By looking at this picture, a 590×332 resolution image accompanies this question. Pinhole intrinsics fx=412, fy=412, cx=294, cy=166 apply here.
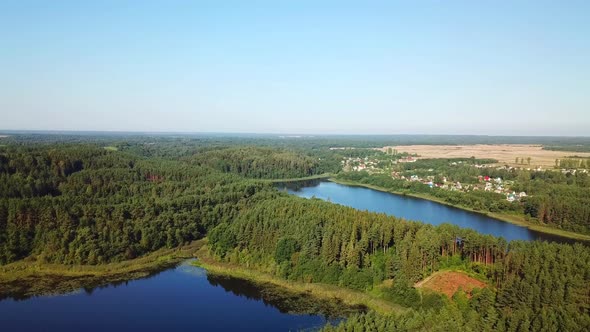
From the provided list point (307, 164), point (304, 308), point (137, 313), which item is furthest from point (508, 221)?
point (307, 164)

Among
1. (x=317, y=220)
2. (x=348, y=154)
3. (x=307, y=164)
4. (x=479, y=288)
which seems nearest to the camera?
(x=479, y=288)

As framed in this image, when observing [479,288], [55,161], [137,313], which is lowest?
[137,313]

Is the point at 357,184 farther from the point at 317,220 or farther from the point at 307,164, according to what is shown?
the point at 317,220

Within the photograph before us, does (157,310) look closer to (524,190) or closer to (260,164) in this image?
(524,190)

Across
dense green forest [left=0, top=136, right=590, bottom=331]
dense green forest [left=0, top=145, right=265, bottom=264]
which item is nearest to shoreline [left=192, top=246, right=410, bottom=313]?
dense green forest [left=0, top=136, right=590, bottom=331]

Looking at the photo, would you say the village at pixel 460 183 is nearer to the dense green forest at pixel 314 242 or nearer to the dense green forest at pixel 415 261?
the dense green forest at pixel 314 242

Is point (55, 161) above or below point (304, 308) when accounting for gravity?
above

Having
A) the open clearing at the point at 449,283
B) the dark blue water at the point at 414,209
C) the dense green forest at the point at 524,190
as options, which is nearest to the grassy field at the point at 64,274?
the open clearing at the point at 449,283
